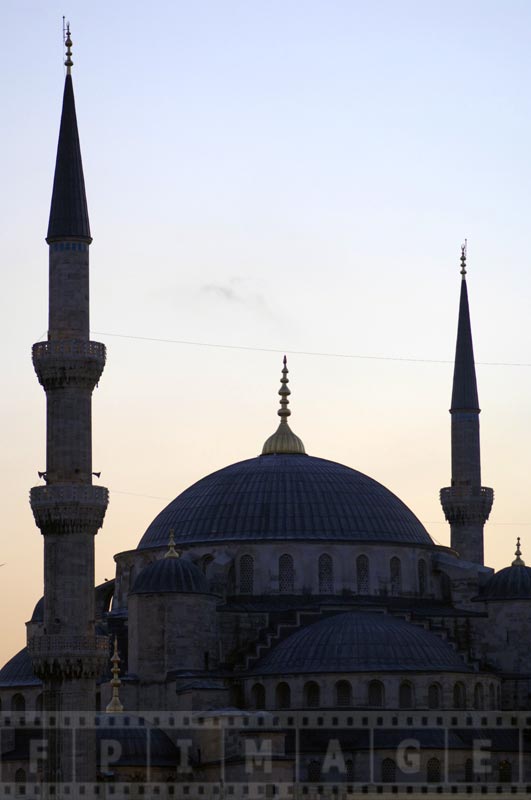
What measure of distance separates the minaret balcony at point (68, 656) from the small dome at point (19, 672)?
9160 mm

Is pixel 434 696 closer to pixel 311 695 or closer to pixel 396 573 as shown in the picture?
pixel 311 695

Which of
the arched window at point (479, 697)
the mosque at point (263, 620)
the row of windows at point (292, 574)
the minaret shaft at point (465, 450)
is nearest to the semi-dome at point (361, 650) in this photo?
the mosque at point (263, 620)

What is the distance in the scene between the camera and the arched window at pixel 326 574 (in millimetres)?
66750

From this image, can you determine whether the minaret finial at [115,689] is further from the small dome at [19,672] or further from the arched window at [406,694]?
the arched window at [406,694]

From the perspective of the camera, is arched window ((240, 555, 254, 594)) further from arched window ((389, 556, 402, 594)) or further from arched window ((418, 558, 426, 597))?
arched window ((418, 558, 426, 597))

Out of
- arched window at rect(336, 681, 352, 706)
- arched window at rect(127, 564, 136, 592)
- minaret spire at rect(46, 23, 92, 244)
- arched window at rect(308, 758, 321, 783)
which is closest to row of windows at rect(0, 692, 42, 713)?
arched window at rect(127, 564, 136, 592)

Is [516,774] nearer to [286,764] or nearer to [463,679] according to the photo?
[463,679]

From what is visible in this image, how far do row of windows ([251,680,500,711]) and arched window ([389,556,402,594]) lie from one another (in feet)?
21.1

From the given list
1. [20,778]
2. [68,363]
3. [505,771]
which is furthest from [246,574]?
[68,363]

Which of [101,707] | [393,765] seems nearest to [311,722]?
A: [393,765]

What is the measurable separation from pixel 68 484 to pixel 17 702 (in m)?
11.0

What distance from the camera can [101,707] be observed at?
63.7m

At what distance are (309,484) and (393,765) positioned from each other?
12.9 metres

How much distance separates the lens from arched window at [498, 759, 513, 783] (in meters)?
61.0
